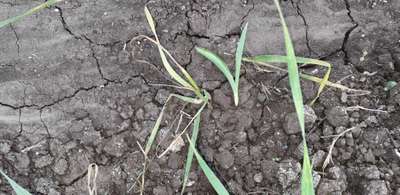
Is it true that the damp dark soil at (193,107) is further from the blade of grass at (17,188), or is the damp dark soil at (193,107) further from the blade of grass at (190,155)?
the blade of grass at (17,188)

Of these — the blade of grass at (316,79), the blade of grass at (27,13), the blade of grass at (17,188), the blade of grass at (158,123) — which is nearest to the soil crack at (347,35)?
the blade of grass at (316,79)

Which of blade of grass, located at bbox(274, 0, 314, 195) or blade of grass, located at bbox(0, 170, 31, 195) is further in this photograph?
blade of grass, located at bbox(0, 170, 31, 195)

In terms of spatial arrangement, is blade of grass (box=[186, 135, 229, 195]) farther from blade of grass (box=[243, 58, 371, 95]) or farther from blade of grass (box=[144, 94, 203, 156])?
blade of grass (box=[243, 58, 371, 95])

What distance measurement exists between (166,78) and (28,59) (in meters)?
0.59

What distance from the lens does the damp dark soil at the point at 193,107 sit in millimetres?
2465

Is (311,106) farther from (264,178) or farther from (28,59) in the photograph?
(28,59)

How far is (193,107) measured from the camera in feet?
8.36

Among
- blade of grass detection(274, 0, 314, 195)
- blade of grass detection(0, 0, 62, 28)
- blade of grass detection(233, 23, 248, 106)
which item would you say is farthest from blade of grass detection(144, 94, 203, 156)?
blade of grass detection(0, 0, 62, 28)

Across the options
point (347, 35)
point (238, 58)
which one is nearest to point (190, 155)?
point (238, 58)

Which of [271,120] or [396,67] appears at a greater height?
[396,67]

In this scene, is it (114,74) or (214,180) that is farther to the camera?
(114,74)

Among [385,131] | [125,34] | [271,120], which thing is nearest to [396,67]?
[385,131]

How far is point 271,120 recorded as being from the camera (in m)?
2.52

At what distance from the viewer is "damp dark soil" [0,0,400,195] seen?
246 centimetres
